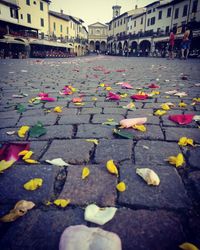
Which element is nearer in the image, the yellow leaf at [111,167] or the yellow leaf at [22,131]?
the yellow leaf at [111,167]

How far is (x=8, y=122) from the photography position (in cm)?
234

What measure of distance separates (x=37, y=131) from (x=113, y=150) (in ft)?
2.80

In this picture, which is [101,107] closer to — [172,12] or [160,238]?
[160,238]

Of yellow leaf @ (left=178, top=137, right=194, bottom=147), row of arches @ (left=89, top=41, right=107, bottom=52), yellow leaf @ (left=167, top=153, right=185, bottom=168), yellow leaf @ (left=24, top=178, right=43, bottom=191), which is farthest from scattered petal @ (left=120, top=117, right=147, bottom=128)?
row of arches @ (left=89, top=41, right=107, bottom=52)

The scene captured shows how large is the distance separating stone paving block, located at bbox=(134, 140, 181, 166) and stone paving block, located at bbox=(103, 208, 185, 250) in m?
0.48

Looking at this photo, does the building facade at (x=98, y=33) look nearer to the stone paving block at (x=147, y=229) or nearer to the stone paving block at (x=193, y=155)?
the stone paving block at (x=193, y=155)

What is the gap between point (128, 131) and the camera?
2.02 meters

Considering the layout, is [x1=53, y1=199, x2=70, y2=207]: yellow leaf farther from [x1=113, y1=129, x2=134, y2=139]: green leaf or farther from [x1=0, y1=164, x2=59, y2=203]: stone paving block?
[x1=113, y1=129, x2=134, y2=139]: green leaf

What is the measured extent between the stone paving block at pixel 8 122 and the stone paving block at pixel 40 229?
1.43m

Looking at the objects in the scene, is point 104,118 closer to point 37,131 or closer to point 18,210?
point 37,131

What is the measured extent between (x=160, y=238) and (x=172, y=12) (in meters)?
40.4

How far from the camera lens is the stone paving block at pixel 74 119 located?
234cm

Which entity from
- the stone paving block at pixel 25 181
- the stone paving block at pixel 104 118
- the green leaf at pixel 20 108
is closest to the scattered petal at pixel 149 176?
the stone paving block at pixel 25 181

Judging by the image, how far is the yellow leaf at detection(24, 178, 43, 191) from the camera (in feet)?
4.04
